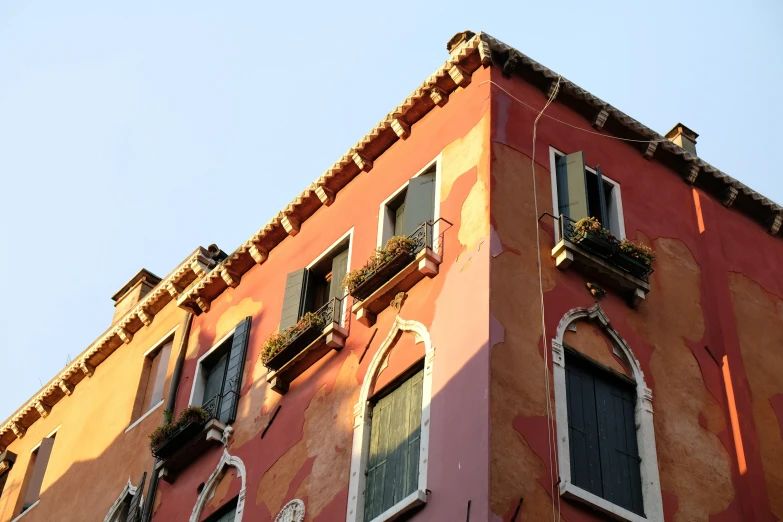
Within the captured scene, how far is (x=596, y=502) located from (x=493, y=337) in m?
2.51

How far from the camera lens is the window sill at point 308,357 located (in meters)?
20.0

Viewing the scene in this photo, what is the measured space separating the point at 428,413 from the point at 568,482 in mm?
2220

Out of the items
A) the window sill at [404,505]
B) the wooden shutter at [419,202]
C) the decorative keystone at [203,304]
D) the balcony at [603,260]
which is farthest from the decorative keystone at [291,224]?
the window sill at [404,505]

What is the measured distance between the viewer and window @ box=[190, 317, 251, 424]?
73.2 ft

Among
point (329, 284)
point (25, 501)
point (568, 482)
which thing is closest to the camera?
point (568, 482)

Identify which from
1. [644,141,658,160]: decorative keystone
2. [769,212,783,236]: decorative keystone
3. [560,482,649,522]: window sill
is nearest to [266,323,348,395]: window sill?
[560,482,649,522]: window sill

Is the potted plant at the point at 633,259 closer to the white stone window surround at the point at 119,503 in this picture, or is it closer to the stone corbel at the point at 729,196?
the stone corbel at the point at 729,196

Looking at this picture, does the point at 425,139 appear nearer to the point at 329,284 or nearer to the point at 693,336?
the point at 329,284

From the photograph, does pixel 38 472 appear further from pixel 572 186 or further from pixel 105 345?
pixel 572 186

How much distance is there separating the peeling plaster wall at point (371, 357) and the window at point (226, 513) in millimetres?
207

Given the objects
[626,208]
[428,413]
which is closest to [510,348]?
[428,413]

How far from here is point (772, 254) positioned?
22.5m

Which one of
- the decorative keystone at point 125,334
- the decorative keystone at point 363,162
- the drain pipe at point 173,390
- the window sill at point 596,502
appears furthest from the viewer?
the decorative keystone at point 125,334

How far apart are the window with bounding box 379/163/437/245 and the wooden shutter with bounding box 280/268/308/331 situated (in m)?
2.03
